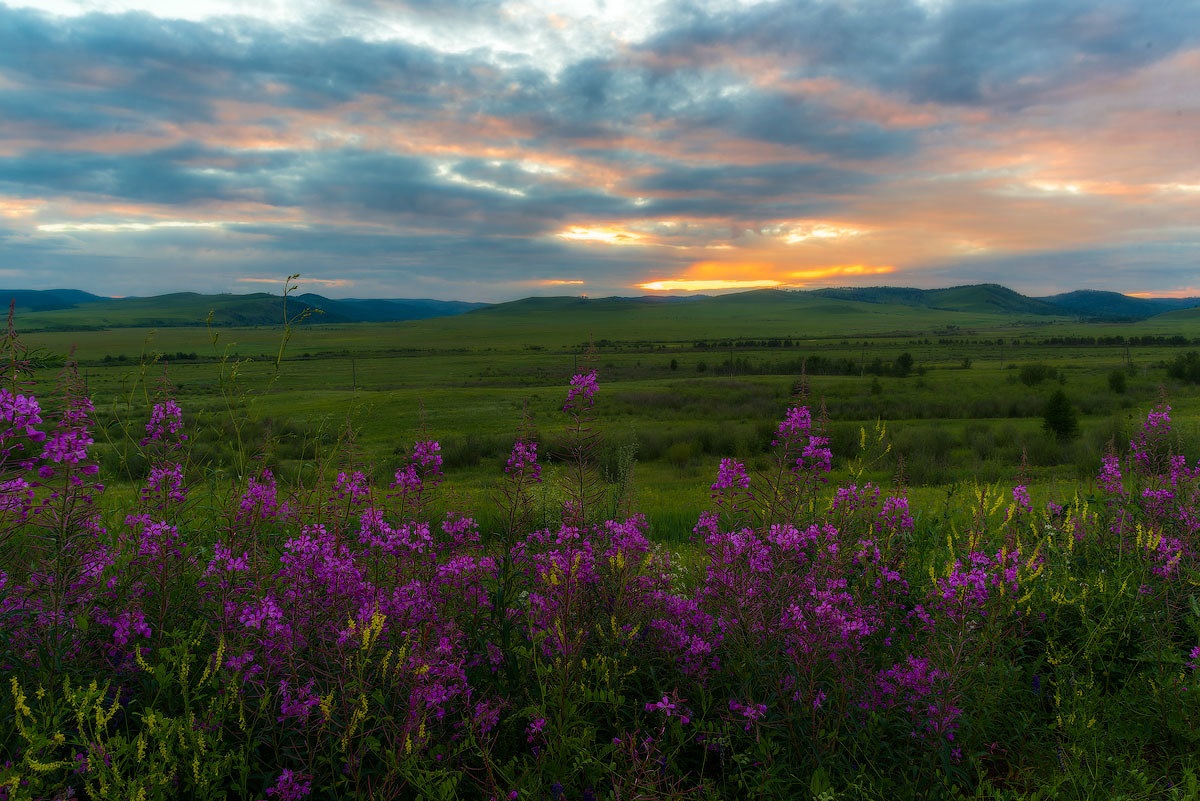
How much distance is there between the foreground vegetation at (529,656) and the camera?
9.22 ft

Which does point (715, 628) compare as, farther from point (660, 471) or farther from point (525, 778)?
point (660, 471)

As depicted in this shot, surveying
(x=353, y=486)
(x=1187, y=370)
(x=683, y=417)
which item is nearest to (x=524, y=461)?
(x=353, y=486)

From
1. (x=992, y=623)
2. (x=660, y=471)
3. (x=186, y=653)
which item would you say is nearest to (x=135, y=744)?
(x=186, y=653)

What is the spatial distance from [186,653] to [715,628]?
2.85m

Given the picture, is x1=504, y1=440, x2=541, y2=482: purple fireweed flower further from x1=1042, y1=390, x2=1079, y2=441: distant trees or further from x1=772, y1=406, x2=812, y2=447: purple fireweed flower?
x1=1042, y1=390, x2=1079, y2=441: distant trees

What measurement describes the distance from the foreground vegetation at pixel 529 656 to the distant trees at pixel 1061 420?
66.3 ft

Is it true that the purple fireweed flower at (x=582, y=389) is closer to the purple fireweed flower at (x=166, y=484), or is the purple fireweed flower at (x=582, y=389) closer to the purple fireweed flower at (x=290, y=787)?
the purple fireweed flower at (x=290, y=787)

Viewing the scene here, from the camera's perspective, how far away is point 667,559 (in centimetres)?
531

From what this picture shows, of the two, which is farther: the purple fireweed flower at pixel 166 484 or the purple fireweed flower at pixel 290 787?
the purple fireweed flower at pixel 166 484

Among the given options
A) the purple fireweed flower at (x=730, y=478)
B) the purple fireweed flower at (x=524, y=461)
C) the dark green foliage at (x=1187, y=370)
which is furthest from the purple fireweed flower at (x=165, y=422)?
the dark green foliage at (x=1187, y=370)

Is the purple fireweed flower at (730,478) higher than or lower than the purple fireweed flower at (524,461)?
lower

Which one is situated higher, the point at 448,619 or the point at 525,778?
the point at 448,619

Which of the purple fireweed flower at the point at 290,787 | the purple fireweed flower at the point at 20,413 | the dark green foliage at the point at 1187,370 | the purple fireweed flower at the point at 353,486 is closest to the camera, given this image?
the purple fireweed flower at the point at 290,787

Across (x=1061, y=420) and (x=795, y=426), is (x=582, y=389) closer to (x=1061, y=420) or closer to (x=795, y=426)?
(x=795, y=426)
